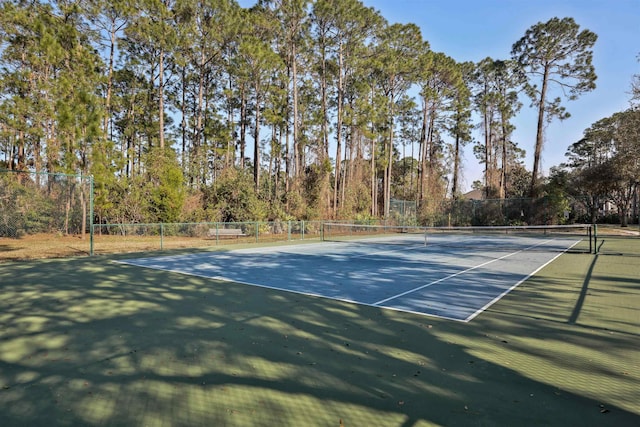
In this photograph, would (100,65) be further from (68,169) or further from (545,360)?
(545,360)

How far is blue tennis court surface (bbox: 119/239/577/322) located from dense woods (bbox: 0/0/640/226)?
10.4 m

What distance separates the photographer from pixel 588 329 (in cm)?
439

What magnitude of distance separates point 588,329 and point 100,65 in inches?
977

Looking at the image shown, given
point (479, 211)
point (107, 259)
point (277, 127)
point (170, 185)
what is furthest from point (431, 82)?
point (107, 259)

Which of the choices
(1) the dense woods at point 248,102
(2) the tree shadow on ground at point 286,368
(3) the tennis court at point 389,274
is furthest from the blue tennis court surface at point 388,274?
(1) the dense woods at point 248,102

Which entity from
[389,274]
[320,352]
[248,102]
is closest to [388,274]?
[389,274]

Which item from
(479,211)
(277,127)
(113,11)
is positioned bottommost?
(479,211)

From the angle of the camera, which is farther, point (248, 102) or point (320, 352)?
point (248, 102)

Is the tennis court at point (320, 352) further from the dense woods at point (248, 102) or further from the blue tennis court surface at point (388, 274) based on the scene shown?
the dense woods at point (248, 102)

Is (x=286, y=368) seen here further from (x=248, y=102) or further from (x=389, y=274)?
(x=248, y=102)

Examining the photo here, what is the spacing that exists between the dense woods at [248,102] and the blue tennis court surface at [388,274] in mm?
10360

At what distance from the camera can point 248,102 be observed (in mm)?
33219

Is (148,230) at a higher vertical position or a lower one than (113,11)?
lower

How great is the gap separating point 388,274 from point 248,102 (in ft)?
94.4
